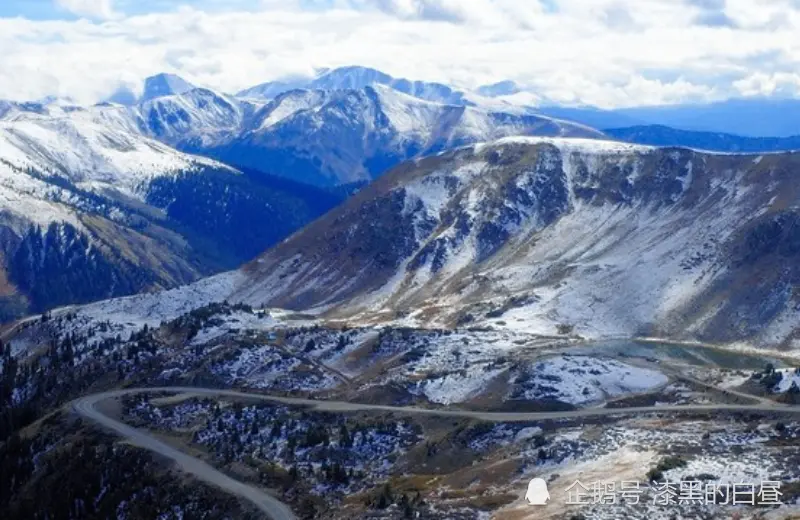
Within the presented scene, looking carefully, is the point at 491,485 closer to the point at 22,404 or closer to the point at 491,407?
the point at 491,407

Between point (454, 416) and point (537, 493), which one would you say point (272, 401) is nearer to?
point (454, 416)

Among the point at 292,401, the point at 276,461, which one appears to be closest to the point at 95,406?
the point at 292,401

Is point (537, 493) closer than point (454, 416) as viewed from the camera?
Yes

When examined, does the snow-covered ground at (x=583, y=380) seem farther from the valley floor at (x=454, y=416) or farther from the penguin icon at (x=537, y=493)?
the penguin icon at (x=537, y=493)

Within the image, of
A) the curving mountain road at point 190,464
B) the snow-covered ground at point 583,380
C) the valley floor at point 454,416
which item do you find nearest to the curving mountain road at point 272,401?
the curving mountain road at point 190,464

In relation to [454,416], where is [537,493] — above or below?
above

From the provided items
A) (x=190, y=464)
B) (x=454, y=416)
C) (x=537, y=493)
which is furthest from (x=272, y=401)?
(x=537, y=493)

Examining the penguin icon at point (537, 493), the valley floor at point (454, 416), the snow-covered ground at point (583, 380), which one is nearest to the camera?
the penguin icon at point (537, 493)
